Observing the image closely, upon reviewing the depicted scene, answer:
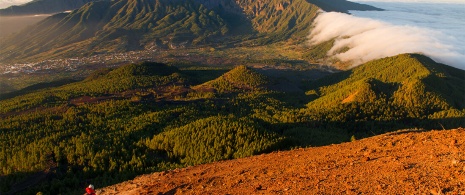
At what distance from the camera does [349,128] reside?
91.1 metres

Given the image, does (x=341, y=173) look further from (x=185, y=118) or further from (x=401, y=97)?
(x=401, y=97)

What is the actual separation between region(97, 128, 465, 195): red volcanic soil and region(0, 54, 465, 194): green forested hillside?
53.5 ft

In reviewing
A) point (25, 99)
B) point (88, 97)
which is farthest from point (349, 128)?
point (25, 99)

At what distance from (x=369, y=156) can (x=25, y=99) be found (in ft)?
393

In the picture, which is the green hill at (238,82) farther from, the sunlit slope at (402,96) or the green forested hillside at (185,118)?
the sunlit slope at (402,96)

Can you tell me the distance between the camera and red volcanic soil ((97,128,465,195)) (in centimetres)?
2091

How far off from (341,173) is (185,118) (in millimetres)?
71086

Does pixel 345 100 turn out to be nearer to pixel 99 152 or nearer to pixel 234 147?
pixel 234 147

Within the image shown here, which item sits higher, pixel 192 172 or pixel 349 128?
pixel 192 172

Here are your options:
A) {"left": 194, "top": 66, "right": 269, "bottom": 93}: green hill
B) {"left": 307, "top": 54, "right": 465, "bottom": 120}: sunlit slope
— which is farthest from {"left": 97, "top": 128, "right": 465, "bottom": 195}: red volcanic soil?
{"left": 194, "top": 66, "right": 269, "bottom": 93}: green hill

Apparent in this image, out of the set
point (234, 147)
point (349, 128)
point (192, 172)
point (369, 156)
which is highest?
point (369, 156)

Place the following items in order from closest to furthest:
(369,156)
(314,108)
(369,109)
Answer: (369,156)
(369,109)
(314,108)

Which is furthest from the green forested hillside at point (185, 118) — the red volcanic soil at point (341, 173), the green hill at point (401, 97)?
the red volcanic soil at point (341, 173)

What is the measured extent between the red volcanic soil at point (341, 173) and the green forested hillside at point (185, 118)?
53.5 feet
